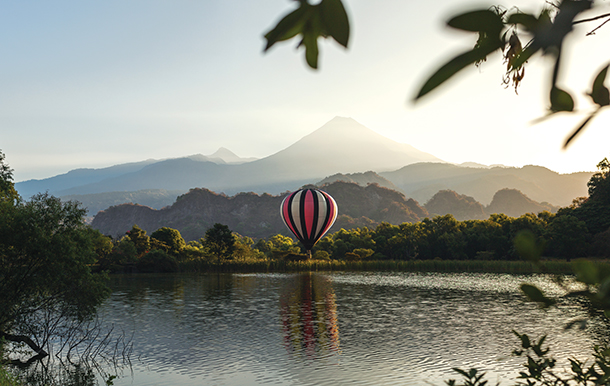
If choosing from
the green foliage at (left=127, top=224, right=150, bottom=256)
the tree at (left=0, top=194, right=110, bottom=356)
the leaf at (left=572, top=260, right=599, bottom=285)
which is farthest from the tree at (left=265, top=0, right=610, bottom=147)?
the green foliage at (left=127, top=224, right=150, bottom=256)

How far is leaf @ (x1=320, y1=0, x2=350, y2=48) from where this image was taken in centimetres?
71

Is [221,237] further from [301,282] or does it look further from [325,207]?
[301,282]

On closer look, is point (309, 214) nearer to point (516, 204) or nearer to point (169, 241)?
point (169, 241)

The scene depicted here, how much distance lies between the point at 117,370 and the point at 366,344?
9122 millimetres

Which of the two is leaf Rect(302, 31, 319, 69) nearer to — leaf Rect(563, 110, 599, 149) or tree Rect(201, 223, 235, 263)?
leaf Rect(563, 110, 599, 149)

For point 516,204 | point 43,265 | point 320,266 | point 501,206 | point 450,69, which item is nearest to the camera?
point 450,69

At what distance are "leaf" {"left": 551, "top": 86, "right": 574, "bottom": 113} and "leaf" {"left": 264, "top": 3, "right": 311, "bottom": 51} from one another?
1.45 ft

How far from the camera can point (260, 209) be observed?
559ft

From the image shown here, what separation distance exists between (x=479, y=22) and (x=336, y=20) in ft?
0.69

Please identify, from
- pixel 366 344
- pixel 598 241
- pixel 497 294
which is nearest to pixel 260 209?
pixel 598 241

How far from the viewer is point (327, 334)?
20.2 metres

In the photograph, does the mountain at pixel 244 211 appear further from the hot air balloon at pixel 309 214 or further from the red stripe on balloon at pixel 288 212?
the hot air balloon at pixel 309 214

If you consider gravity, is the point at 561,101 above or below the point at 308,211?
below

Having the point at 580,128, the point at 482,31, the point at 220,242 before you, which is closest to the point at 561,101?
the point at 580,128
